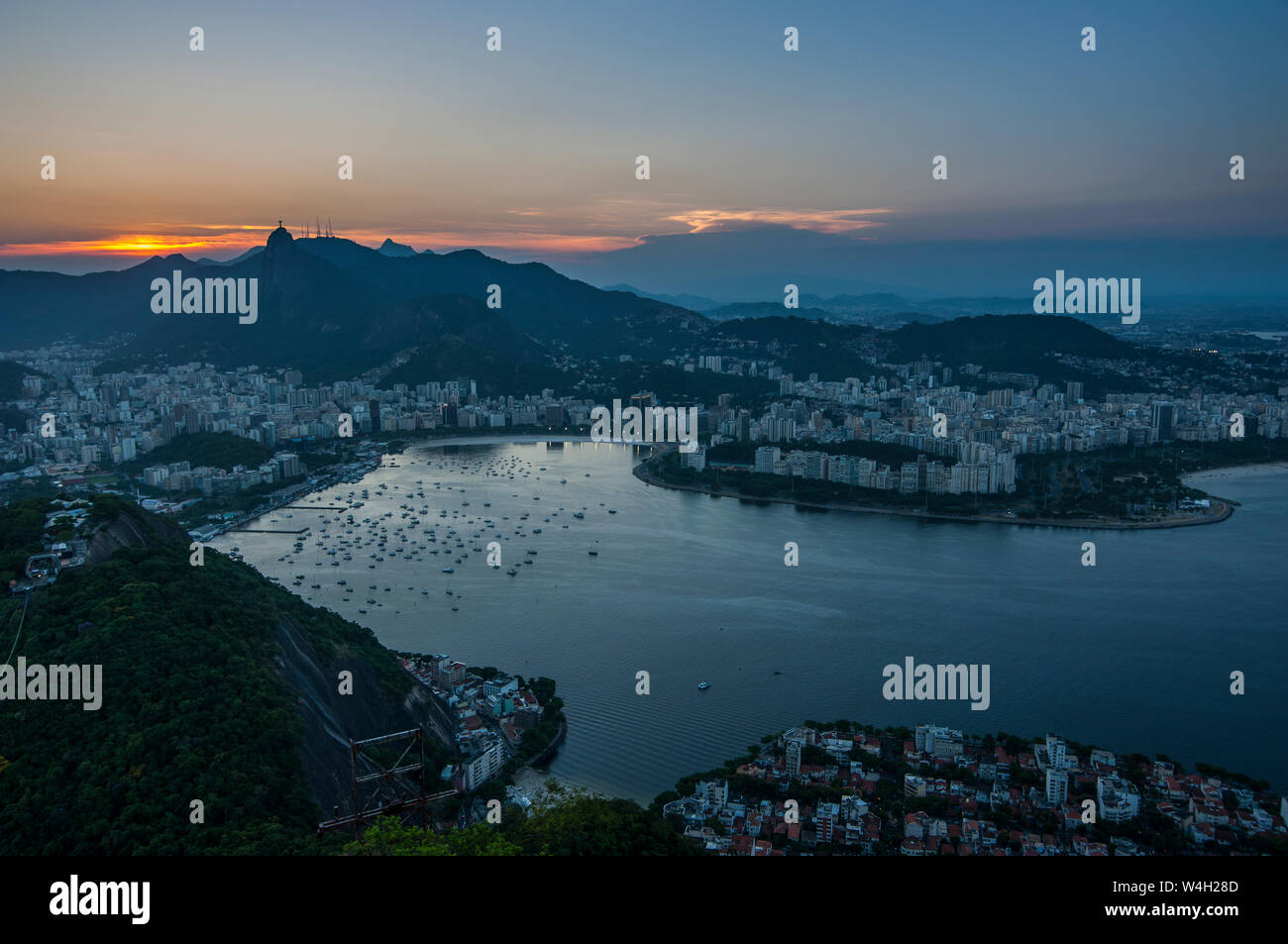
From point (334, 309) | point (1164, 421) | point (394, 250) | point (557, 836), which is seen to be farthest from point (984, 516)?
point (394, 250)

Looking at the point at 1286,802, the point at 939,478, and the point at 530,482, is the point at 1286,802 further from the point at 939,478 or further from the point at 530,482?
the point at 530,482

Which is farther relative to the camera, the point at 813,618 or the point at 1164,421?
the point at 1164,421

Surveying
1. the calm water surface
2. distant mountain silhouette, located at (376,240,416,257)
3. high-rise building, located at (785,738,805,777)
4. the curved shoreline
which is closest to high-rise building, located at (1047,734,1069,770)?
the calm water surface

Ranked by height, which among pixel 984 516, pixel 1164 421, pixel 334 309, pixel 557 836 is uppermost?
pixel 334 309

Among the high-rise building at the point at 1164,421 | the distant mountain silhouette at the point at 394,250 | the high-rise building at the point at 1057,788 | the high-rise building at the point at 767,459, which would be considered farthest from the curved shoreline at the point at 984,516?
the distant mountain silhouette at the point at 394,250

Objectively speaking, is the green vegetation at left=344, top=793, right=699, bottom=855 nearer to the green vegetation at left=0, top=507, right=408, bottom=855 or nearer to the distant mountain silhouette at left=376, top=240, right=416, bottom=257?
Answer: the green vegetation at left=0, top=507, right=408, bottom=855

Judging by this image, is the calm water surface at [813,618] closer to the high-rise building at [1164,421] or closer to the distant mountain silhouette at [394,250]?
the high-rise building at [1164,421]

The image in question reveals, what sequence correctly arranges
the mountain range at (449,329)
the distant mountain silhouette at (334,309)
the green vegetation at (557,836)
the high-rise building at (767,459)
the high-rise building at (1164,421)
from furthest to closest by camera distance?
the distant mountain silhouette at (334,309) < the mountain range at (449,329) < the high-rise building at (1164,421) < the high-rise building at (767,459) < the green vegetation at (557,836)

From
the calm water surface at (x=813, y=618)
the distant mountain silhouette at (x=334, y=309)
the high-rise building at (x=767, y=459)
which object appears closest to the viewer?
the calm water surface at (x=813, y=618)

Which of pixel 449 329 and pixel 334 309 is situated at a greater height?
pixel 334 309

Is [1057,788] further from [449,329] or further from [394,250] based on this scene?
[394,250]
